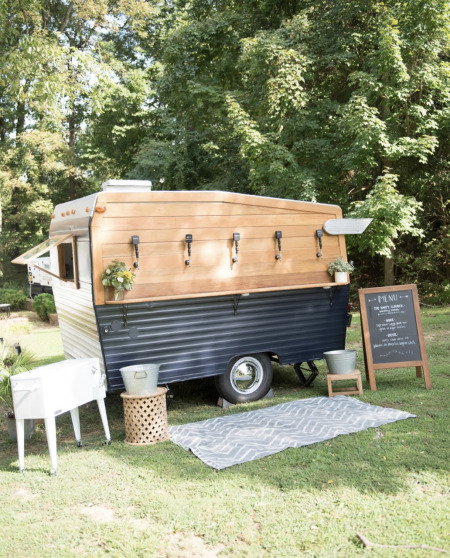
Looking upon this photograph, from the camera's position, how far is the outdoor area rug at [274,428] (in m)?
5.02

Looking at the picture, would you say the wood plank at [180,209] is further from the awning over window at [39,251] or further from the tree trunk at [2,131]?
the tree trunk at [2,131]

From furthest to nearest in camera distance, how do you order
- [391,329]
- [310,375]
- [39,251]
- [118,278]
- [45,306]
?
[45,306] → [310,375] → [391,329] → [39,251] → [118,278]

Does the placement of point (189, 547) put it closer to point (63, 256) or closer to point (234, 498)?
point (234, 498)

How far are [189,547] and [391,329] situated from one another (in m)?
4.36

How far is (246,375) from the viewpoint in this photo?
6695 mm

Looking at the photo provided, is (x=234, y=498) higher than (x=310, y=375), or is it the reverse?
(x=310, y=375)

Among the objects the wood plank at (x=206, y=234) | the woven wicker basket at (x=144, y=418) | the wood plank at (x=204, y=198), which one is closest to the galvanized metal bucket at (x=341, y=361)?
the wood plank at (x=206, y=234)

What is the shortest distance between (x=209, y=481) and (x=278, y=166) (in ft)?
32.8

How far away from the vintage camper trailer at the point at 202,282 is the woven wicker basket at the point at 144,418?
1.64 feet

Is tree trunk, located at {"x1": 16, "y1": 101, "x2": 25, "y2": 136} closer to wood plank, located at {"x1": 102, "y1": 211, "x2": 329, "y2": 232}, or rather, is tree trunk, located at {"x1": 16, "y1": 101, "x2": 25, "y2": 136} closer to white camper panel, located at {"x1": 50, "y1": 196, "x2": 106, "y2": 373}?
white camper panel, located at {"x1": 50, "y1": 196, "x2": 106, "y2": 373}

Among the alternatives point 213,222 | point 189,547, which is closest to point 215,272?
point 213,222

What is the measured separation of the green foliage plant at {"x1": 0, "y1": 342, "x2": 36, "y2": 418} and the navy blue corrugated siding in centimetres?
122

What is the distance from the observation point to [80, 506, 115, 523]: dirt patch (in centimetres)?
390

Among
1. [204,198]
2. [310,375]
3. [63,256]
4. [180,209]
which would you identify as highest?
[204,198]
